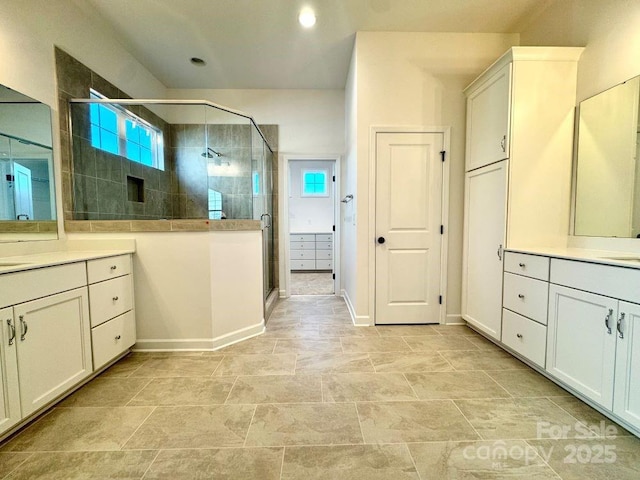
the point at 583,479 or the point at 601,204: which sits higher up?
the point at 601,204

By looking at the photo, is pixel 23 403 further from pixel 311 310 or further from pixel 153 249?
pixel 311 310

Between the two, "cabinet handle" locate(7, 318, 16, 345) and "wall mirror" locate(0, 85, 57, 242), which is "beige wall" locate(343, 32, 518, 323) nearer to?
"cabinet handle" locate(7, 318, 16, 345)

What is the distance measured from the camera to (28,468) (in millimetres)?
1222

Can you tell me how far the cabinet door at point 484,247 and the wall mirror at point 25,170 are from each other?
364 centimetres

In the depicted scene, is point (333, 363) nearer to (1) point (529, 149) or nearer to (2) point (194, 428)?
(2) point (194, 428)

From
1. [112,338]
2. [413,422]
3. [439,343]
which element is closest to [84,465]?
[112,338]

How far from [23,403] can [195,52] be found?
3.39 meters

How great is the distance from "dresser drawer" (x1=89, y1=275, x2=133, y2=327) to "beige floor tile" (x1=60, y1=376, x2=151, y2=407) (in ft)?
1.35

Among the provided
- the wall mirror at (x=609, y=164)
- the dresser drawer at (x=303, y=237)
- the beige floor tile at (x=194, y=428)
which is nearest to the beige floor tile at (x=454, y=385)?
the beige floor tile at (x=194, y=428)

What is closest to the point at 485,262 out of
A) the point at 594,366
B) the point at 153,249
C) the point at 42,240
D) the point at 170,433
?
the point at 594,366

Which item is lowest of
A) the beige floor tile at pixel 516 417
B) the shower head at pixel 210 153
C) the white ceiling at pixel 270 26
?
the beige floor tile at pixel 516 417

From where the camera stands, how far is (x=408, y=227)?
2.88m

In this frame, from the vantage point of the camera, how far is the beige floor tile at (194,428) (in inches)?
53.3

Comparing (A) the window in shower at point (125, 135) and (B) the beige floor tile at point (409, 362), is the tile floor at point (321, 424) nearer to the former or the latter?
(B) the beige floor tile at point (409, 362)
